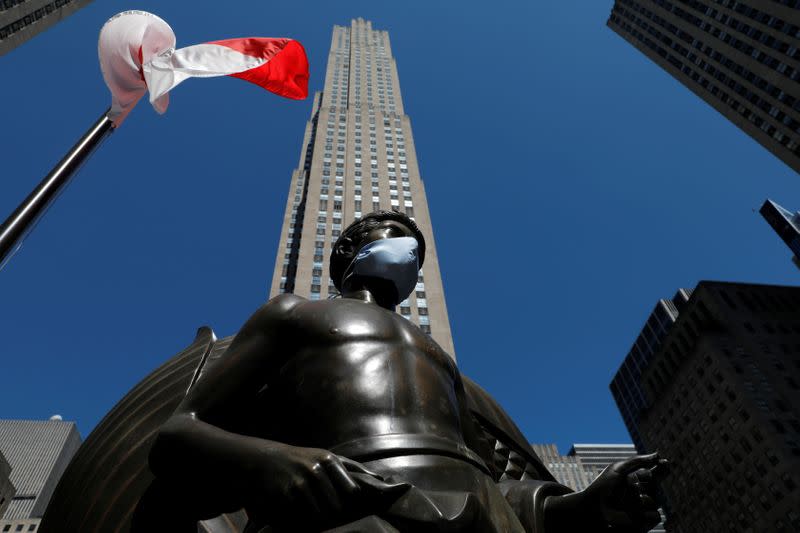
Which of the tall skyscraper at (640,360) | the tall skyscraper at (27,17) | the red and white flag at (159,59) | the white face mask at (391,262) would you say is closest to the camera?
the white face mask at (391,262)

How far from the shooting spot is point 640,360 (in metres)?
92.4

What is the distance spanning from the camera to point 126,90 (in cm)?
795

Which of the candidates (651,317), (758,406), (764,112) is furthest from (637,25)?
(758,406)

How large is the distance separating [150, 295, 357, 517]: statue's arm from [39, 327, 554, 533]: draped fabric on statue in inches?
17.1

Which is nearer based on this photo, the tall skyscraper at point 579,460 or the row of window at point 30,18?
the row of window at point 30,18

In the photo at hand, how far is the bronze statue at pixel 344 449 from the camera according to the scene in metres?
1.52

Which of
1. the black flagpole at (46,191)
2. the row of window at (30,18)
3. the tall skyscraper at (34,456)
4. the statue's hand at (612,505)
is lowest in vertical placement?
the tall skyscraper at (34,456)

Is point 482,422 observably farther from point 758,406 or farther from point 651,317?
point 651,317

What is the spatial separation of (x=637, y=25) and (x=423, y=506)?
91947 mm

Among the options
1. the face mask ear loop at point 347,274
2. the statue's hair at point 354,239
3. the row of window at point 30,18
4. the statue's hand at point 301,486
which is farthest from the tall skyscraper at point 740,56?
the row of window at point 30,18

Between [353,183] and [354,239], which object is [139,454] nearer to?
[354,239]

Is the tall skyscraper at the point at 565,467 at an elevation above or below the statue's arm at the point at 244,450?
below

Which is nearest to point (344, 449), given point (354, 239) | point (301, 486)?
point (301, 486)

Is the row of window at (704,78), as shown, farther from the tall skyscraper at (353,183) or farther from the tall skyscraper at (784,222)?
the tall skyscraper at (353,183)
